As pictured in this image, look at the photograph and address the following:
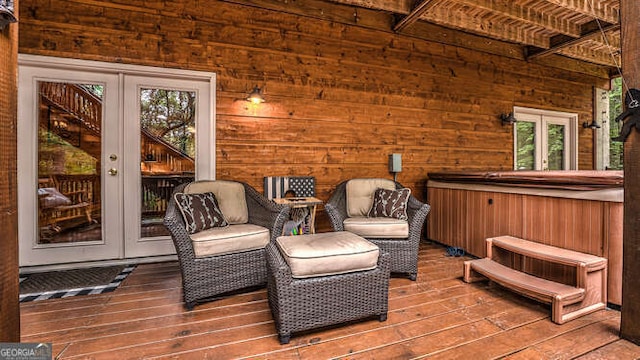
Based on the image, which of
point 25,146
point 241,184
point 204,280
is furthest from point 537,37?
point 25,146

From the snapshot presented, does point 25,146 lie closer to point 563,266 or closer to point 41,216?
point 41,216

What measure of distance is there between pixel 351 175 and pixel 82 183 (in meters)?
2.89

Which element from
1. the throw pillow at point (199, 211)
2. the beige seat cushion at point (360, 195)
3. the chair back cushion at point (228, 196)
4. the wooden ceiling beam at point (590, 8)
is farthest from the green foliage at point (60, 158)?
the wooden ceiling beam at point (590, 8)

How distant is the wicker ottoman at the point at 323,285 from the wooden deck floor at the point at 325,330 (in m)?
0.10

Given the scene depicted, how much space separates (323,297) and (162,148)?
7.89 feet

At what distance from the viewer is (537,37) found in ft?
13.9

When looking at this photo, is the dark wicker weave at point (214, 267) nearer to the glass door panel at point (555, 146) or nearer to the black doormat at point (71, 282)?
the black doormat at point (71, 282)

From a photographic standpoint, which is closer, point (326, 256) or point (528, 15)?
point (326, 256)

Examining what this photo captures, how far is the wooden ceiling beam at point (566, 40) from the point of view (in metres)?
3.76

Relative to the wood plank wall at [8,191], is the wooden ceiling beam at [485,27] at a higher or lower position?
higher

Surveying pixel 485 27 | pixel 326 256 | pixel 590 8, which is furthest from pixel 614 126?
pixel 326 256

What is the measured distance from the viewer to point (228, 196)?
2590 millimetres

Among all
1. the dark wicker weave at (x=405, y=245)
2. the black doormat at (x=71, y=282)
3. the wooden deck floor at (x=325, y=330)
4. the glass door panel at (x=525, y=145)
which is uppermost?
the glass door panel at (x=525, y=145)

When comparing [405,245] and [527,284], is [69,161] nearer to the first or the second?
[405,245]
